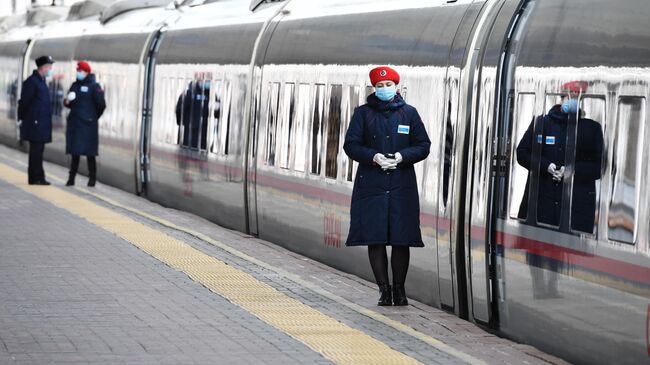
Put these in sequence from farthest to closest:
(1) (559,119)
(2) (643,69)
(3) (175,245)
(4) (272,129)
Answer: (4) (272,129) → (3) (175,245) → (1) (559,119) → (2) (643,69)

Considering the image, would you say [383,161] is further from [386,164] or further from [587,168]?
[587,168]

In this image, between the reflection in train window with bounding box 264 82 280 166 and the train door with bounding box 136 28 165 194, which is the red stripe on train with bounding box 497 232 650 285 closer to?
the reflection in train window with bounding box 264 82 280 166

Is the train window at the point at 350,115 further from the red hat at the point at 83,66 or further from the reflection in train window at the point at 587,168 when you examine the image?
the red hat at the point at 83,66

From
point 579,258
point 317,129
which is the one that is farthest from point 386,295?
point 317,129

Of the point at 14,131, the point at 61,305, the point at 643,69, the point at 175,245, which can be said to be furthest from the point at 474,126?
the point at 14,131

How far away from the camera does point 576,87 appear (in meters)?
9.09

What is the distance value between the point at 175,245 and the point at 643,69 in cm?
727

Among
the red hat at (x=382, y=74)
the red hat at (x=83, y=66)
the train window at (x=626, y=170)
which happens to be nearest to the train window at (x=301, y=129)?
the red hat at (x=382, y=74)

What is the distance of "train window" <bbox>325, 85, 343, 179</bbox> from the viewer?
1373 cm

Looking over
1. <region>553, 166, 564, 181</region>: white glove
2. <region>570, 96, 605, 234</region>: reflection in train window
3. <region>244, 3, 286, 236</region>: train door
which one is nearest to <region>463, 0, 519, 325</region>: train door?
<region>553, 166, 564, 181</region>: white glove

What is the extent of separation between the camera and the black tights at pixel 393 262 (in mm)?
10797

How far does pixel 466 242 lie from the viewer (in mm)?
10422

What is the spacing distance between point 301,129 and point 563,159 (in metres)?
6.12

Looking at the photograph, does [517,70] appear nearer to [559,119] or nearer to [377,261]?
[559,119]
